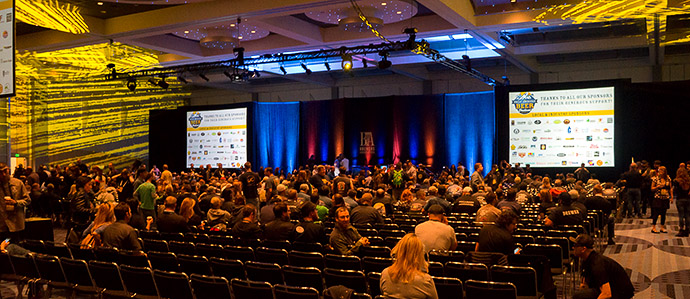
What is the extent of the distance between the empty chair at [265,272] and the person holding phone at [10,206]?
3.90m

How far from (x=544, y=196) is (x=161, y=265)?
567 cm

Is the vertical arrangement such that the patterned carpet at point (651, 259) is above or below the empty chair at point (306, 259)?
below

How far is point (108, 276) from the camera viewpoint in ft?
16.2

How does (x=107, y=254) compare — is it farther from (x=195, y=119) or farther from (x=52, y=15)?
(x=195, y=119)

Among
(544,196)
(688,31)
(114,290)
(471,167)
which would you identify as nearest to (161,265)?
(114,290)

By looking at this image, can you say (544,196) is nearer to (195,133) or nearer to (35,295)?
(35,295)

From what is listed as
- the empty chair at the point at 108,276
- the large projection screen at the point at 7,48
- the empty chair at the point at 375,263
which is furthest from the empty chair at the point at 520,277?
the large projection screen at the point at 7,48

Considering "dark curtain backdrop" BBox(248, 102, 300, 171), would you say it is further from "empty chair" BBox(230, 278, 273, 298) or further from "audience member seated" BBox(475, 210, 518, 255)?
"empty chair" BBox(230, 278, 273, 298)

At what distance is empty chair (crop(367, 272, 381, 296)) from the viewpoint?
467 cm

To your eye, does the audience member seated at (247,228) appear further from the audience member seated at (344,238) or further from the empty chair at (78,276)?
the empty chair at (78,276)

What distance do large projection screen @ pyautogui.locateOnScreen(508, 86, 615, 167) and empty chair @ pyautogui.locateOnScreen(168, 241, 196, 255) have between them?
15069mm

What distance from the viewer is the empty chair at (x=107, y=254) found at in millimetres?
5199

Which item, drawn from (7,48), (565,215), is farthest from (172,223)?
(565,215)

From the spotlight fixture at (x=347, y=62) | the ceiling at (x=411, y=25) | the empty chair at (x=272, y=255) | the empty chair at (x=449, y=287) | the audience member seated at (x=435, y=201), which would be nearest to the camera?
the empty chair at (x=449, y=287)
